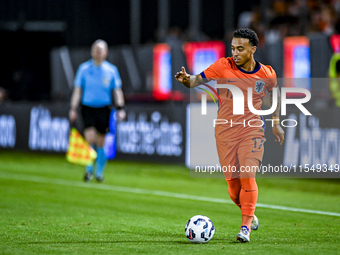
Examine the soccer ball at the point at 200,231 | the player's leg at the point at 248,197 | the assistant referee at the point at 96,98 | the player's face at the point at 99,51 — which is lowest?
the soccer ball at the point at 200,231

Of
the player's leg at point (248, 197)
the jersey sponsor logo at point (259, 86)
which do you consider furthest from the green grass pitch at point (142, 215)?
the jersey sponsor logo at point (259, 86)

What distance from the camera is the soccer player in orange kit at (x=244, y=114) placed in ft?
17.8

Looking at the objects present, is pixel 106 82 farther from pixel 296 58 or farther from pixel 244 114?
pixel 244 114

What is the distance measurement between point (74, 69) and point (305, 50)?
792cm

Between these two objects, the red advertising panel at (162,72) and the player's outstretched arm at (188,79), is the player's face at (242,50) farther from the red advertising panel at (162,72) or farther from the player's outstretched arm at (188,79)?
the red advertising panel at (162,72)

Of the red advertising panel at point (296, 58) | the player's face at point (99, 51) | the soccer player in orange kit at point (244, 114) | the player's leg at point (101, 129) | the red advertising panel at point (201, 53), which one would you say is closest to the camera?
the soccer player in orange kit at point (244, 114)

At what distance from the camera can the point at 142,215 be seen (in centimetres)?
722

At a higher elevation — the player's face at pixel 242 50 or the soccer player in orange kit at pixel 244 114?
the player's face at pixel 242 50

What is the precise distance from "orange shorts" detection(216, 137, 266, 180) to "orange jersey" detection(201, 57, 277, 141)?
0.18ft

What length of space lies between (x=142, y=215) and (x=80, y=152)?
4515 millimetres

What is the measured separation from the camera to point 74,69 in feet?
59.8

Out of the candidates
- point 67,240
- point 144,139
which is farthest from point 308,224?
point 144,139

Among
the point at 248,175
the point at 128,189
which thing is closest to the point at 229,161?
the point at 248,175

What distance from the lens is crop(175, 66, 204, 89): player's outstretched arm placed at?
5457 mm
